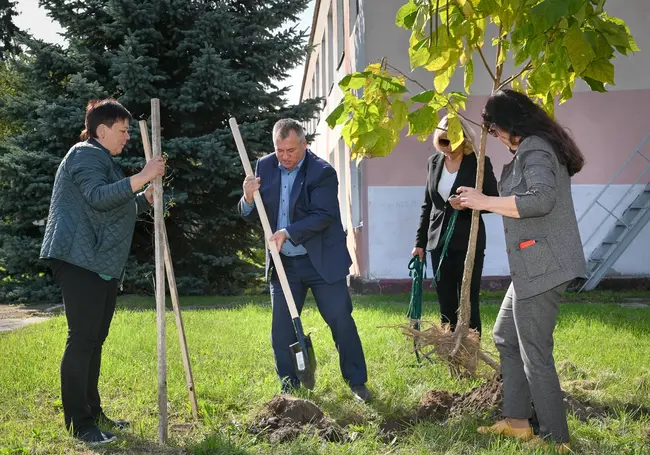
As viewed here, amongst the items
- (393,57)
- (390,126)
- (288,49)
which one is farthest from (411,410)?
(288,49)

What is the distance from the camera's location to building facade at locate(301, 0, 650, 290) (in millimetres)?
11375

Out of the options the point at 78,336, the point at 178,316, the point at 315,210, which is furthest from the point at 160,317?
the point at 315,210

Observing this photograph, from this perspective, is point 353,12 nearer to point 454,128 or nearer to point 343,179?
point 343,179

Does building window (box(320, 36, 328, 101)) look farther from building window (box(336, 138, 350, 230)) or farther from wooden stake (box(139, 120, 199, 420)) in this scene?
wooden stake (box(139, 120, 199, 420))

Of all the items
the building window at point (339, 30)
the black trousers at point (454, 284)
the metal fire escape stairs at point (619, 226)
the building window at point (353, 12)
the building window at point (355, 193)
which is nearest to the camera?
the black trousers at point (454, 284)

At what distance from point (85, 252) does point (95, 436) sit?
3.05ft

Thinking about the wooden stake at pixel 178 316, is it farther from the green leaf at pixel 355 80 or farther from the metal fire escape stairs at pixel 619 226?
the metal fire escape stairs at pixel 619 226

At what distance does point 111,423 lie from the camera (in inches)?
161

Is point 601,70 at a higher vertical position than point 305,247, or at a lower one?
higher

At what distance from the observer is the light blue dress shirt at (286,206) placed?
15.7 feet

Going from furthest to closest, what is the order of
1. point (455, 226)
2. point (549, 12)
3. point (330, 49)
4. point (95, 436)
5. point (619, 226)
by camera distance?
1. point (330, 49)
2. point (619, 226)
3. point (455, 226)
4. point (95, 436)
5. point (549, 12)

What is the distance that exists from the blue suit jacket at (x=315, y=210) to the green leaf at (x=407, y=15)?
1.13 metres

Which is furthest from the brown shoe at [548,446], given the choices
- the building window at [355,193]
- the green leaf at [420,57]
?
the building window at [355,193]

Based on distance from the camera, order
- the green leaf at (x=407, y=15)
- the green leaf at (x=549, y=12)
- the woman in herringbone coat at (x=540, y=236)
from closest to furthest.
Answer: the green leaf at (x=549, y=12) → the woman in herringbone coat at (x=540, y=236) → the green leaf at (x=407, y=15)
